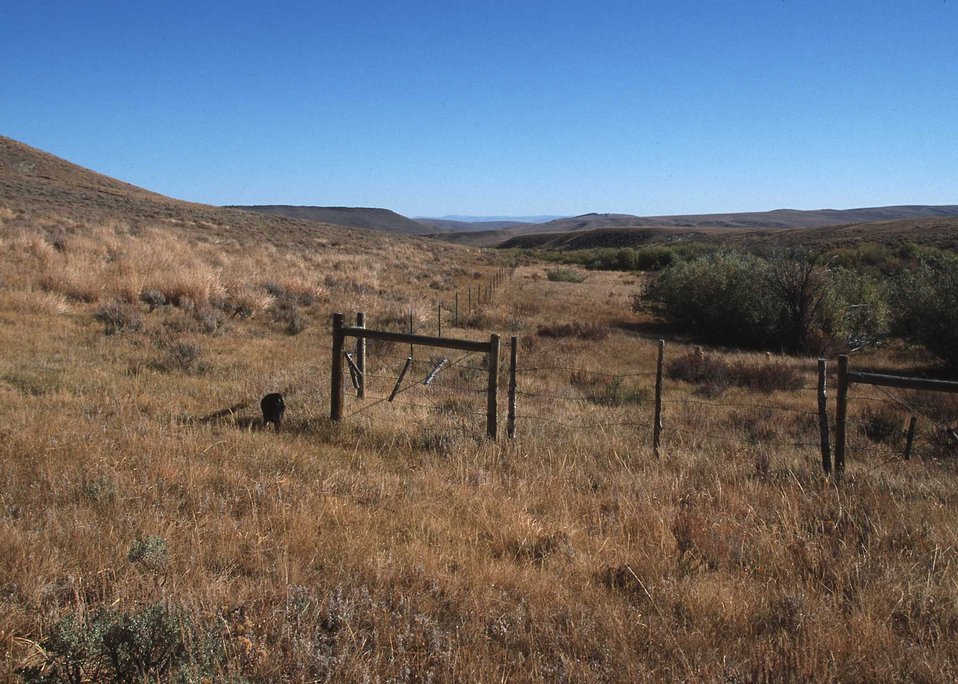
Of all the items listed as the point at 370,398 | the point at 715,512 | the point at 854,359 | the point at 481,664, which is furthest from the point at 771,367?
the point at 481,664

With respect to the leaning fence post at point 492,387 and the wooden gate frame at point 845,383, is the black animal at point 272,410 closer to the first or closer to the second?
the leaning fence post at point 492,387

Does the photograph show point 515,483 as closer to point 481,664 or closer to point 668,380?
point 481,664

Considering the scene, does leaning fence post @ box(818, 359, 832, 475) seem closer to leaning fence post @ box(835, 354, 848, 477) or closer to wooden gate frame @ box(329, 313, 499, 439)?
leaning fence post @ box(835, 354, 848, 477)

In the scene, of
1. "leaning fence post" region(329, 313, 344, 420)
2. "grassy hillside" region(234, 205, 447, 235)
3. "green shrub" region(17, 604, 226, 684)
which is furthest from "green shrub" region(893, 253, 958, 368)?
"grassy hillside" region(234, 205, 447, 235)

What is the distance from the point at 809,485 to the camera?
616 cm

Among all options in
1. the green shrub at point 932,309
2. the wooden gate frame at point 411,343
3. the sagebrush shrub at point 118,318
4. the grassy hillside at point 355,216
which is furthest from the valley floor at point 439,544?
the grassy hillside at point 355,216

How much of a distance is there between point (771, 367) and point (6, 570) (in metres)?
15.4

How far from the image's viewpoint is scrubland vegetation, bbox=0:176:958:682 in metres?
3.14

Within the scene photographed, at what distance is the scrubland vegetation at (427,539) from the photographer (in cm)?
314

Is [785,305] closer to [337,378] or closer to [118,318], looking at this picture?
[337,378]

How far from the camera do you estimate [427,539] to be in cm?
448

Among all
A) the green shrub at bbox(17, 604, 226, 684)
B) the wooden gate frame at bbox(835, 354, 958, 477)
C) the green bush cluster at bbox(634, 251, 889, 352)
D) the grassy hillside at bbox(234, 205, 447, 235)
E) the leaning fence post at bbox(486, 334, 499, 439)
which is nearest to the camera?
the green shrub at bbox(17, 604, 226, 684)

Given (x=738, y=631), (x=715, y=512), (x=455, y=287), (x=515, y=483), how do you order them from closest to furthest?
(x=738, y=631)
(x=715, y=512)
(x=515, y=483)
(x=455, y=287)

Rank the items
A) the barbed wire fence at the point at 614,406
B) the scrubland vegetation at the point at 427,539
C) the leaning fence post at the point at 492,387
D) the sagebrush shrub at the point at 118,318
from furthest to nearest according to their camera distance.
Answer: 1. the sagebrush shrub at the point at 118,318
2. the barbed wire fence at the point at 614,406
3. the leaning fence post at the point at 492,387
4. the scrubland vegetation at the point at 427,539
